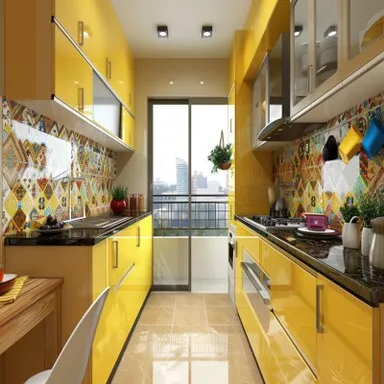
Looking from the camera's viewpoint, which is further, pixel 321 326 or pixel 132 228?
pixel 132 228

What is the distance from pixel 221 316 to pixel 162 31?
9.35ft

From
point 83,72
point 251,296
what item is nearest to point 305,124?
point 251,296

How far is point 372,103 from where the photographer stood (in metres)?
1.63

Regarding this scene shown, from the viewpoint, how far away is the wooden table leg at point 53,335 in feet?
5.42

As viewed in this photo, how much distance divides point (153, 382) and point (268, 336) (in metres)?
0.83

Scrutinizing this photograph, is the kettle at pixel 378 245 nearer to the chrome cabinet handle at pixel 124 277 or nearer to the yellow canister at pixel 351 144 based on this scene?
the yellow canister at pixel 351 144

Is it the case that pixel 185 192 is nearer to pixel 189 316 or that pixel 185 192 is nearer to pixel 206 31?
pixel 189 316

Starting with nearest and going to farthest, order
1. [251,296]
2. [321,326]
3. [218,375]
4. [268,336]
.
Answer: [321,326], [268,336], [218,375], [251,296]

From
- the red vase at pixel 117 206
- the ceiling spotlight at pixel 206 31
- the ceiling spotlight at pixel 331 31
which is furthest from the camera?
the red vase at pixel 117 206

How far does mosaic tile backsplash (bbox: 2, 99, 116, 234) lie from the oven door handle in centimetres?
141

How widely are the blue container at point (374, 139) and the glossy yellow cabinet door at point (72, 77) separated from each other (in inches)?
59.9

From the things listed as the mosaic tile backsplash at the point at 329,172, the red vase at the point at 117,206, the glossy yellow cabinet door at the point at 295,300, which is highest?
the mosaic tile backsplash at the point at 329,172

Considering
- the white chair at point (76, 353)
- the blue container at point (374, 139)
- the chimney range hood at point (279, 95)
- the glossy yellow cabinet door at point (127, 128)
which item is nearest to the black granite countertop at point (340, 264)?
the blue container at point (374, 139)

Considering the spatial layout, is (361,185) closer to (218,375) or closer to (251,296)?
(251,296)
